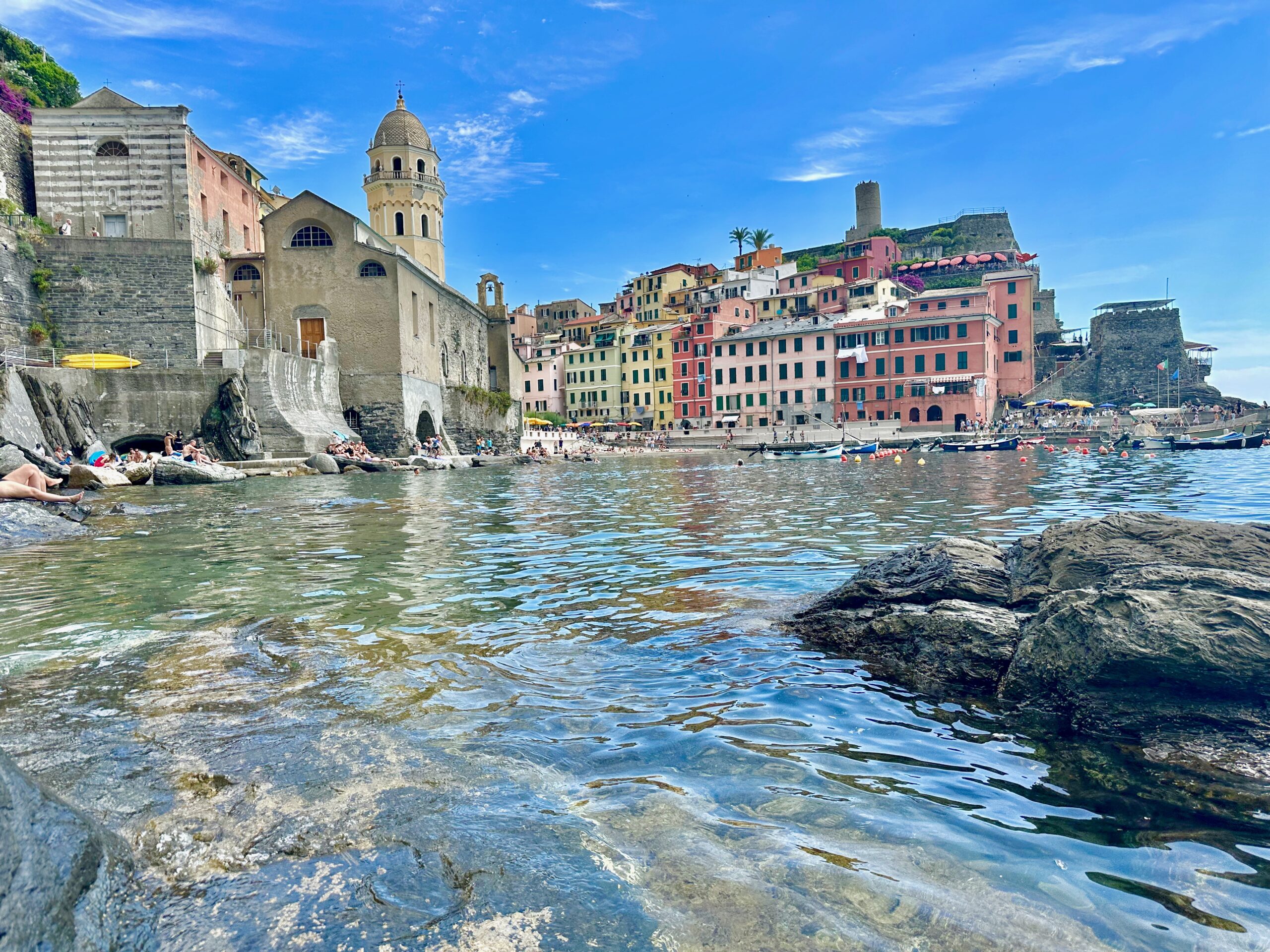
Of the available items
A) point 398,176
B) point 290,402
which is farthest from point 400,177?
point 290,402

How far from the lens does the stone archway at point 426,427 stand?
41719 mm

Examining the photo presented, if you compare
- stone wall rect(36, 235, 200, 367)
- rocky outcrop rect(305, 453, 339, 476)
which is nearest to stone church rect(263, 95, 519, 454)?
stone wall rect(36, 235, 200, 367)

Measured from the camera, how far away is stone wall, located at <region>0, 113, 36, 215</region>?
105ft

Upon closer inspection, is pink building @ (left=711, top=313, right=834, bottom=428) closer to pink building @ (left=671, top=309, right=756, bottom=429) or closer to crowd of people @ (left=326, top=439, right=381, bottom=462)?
pink building @ (left=671, top=309, right=756, bottom=429)

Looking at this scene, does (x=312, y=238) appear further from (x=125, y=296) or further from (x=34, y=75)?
(x=34, y=75)

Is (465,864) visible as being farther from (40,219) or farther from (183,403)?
(40,219)

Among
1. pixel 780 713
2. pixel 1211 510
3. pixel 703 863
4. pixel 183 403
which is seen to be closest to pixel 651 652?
pixel 780 713

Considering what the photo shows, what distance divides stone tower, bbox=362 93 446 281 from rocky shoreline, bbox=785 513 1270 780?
4927cm

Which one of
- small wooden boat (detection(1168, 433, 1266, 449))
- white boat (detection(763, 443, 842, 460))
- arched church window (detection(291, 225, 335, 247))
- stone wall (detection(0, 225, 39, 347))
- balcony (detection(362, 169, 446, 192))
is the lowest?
white boat (detection(763, 443, 842, 460))

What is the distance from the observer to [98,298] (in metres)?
30.5

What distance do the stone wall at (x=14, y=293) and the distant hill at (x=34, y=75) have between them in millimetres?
13621

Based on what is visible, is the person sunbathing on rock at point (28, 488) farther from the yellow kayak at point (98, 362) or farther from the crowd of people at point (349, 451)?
the crowd of people at point (349, 451)

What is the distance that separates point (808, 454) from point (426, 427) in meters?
22.1

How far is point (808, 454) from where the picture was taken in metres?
45.2
